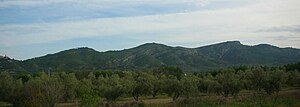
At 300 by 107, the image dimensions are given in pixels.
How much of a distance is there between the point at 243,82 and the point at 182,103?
79.5 feet

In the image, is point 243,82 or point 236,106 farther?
point 243,82

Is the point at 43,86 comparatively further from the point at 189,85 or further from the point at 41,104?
the point at 189,85

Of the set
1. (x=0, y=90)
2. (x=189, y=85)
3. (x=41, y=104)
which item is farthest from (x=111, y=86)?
(x=41, y=104)

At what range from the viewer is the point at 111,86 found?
235 ft

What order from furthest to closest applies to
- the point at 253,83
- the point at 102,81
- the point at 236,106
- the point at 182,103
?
the point at 102,81 → the point at 253,83 → the point at 182,103 → the point at 236,106

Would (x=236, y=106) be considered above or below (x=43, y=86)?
below

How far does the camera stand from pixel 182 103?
57.6 m

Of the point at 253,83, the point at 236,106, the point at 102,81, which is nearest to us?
the point at 236,106

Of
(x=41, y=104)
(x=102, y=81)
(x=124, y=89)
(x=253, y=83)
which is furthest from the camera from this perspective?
(x=102, y=81)

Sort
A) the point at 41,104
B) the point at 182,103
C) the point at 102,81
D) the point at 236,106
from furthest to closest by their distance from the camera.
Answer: the point at 102,81, the point at 182,103, the point at 236,106, the point at 41,104

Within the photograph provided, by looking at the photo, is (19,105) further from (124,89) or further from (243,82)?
(243,82)

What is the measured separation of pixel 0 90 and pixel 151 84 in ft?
92.1

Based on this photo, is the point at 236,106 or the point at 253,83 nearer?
the point at 236,106

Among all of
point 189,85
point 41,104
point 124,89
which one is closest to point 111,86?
point 124,89
